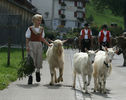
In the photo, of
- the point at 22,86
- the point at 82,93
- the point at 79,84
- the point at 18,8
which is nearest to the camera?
the point at 82,93

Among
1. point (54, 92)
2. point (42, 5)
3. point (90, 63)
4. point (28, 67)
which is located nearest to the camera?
point (54, 92)

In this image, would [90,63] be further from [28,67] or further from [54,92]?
[28,67]

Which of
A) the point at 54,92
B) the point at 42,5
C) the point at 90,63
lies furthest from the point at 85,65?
the point at 42,5

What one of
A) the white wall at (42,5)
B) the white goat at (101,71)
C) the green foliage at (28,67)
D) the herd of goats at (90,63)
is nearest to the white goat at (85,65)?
the herd of goats at (90,63)

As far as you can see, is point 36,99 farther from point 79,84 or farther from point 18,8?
point 18,8

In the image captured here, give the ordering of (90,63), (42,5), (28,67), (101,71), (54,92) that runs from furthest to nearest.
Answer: (42,5) < (28,67) < (101,71) < (90,63) < (54,92)

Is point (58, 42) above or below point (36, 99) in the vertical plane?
above

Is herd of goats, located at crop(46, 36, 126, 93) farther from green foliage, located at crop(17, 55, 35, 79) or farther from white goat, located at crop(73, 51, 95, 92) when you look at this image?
green foliage, located at crop(17, 55, 35, 79)

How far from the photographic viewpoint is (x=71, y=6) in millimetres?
121625

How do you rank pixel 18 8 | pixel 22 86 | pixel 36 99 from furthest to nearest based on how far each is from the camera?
pixel 18 8 < pixel 22 86 < pixel 36 99

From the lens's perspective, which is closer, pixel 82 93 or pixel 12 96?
pixel 12 96

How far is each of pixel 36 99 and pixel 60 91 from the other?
1.69m

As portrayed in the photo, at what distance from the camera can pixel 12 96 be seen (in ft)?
37.1

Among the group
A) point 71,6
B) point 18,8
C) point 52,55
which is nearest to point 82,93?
point 52,55
